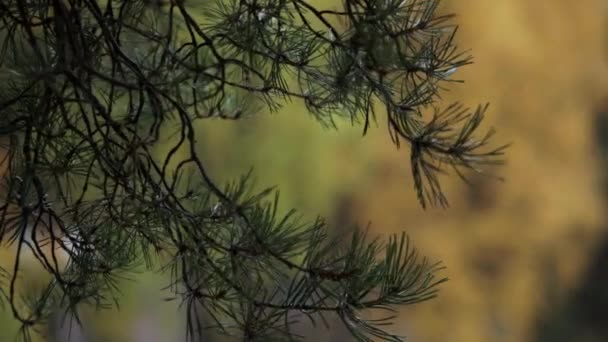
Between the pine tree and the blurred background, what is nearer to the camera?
the pine tree

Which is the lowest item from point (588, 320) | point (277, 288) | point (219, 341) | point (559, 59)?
point (277, 288)

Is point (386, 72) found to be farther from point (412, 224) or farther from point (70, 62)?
point (412, 224)

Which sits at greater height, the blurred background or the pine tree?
the blurred background

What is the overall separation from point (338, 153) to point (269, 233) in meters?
1.59

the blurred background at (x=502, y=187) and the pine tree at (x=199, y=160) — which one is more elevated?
the blurred background at (x=502, y=187)

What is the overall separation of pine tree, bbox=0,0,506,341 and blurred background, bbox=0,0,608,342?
1.43 meters

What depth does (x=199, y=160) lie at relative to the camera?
0.65 metres

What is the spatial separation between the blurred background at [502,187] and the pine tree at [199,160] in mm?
1428

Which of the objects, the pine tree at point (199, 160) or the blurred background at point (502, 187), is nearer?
the pine tree at point (199, 160)

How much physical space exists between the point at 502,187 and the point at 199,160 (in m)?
1.64

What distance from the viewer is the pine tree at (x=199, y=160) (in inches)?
23.4

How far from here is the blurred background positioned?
84.8 inches

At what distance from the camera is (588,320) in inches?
Answer: 89.4

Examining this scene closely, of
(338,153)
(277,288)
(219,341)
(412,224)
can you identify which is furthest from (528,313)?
(277,288)
